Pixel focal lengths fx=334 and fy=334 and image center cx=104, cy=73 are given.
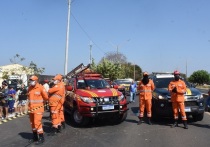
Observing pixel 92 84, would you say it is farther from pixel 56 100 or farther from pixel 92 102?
pixel 56 100

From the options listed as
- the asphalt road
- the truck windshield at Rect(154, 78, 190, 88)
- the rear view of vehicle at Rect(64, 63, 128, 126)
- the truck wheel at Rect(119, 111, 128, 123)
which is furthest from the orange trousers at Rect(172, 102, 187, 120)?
the truck windshield at Rect(154, 78, 190, 88)

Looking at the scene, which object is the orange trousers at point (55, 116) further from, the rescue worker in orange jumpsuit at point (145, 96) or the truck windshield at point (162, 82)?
the truck windshield at point (162, 82)

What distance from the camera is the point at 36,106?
8.48 meters

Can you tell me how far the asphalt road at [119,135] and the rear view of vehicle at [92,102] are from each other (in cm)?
38

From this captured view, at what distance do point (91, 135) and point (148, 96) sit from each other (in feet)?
9.16

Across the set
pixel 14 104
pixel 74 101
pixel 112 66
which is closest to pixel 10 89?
pixel 14 104

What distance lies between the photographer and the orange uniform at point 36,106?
8438 millimetres

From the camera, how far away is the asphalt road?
27.0ft

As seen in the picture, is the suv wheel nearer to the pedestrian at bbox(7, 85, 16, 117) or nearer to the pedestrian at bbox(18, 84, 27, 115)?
→ the pedestrian at bbox(7, 85, 16, 117)

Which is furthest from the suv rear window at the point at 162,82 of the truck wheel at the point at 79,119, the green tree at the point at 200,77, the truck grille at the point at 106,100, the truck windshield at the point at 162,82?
the green tree at the point at 200,77

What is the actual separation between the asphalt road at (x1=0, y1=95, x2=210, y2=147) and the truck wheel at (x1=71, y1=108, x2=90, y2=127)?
0.21m

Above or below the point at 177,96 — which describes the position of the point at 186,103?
below

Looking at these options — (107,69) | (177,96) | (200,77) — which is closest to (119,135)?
(177,96)

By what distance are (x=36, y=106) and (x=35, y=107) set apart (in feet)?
0.12
